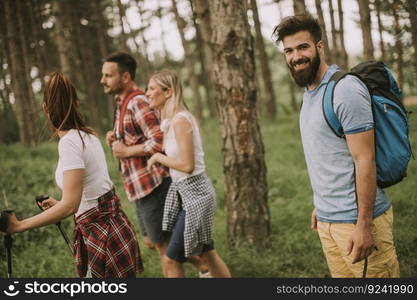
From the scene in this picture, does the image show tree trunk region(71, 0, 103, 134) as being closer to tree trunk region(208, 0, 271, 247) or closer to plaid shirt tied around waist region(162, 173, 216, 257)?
tree trunk region(208, 0, 271, 247)

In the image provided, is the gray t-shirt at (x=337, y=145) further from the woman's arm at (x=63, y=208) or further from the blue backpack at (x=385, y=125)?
the woman's arm at (x=63, y=208)

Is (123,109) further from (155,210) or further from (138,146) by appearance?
(155,210)

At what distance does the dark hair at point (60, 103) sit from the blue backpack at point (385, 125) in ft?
5.56

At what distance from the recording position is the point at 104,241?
3084 mm

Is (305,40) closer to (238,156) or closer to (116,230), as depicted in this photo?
(116,230)

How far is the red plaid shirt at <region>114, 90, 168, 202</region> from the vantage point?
4.19 metres

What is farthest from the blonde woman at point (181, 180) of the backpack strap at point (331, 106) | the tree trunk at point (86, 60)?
the tree trunk at point (86, 60)

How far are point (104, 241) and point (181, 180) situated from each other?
1037 millimetres

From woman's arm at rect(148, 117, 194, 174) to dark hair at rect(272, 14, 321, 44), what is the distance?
4.41ft

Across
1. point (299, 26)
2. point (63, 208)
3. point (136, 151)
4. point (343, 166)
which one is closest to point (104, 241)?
point (63, 208)

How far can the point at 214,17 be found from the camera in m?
4.93

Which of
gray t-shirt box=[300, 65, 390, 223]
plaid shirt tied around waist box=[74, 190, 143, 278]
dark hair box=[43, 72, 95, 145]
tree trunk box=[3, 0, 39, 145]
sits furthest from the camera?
tree trunk box=[3, 0, 39, 145]

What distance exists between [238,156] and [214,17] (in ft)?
5.37

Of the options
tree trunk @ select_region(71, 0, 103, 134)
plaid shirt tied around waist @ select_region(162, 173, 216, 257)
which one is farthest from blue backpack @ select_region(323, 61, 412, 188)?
tree trunk @ select_region(71, 0, 103, 134)
